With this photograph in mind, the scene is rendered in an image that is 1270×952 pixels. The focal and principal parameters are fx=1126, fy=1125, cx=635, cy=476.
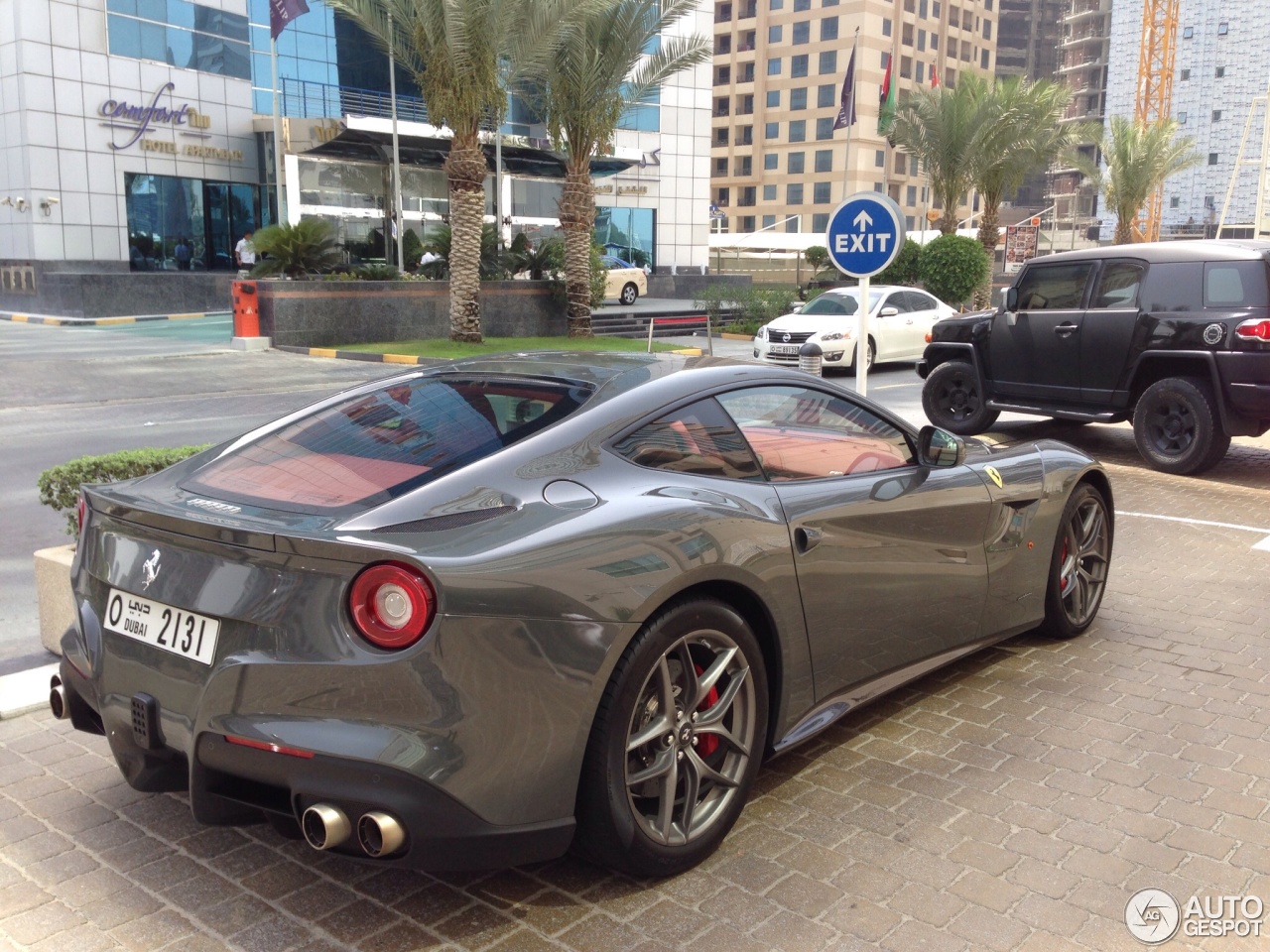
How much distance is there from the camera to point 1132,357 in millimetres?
10445

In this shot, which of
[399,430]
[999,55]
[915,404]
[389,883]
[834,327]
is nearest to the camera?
[389,883]

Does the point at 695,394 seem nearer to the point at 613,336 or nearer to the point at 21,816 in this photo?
the point at 21,816

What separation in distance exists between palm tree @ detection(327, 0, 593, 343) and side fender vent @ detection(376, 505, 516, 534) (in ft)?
61.6

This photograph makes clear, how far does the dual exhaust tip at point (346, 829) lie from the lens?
2670mm

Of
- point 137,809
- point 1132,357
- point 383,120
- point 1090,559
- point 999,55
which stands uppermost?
point 999,55

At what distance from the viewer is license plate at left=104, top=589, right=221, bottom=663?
2912 millimetres

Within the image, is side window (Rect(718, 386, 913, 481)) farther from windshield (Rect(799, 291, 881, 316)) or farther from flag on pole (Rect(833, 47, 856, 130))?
flag on pole (Rect(833, 47, 856, 130))

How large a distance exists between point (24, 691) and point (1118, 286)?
9.66m

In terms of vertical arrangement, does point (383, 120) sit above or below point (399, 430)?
above

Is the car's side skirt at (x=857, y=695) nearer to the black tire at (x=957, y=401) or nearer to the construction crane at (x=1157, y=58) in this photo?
the black tire at (x=957, y=401)

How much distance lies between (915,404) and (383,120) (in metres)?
20.5

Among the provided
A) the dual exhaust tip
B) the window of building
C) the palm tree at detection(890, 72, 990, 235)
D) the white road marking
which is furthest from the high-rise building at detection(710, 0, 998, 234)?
the dual exhaust tip

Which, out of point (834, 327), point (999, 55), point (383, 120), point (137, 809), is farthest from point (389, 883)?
point (999, 55)

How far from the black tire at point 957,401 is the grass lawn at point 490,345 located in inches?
325
